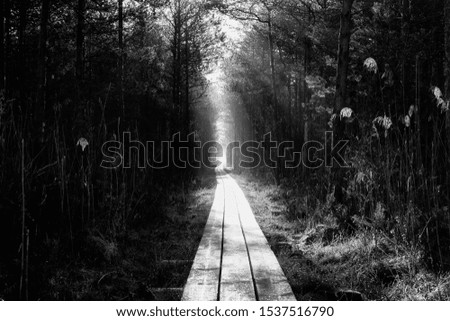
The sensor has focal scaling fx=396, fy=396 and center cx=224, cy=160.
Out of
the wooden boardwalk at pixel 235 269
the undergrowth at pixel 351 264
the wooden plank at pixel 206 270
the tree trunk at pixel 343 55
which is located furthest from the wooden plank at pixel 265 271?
the tree trunk at pixel 343 55

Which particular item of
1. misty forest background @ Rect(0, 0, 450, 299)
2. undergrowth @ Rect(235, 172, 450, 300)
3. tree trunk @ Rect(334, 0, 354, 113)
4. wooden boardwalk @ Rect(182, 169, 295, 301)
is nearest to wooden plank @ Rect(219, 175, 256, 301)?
wooden boardwalk @ Rect(182, 169, 295, 301)

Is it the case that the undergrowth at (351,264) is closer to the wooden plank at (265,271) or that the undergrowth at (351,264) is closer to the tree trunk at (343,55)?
the wooden plank at (265,271)

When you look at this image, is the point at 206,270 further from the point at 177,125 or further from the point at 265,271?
the point at 177,125

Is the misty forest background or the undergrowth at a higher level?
the misty forest background

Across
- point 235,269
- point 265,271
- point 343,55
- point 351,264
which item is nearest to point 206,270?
point 235,269

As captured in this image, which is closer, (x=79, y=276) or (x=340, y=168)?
(x=79, y=276)

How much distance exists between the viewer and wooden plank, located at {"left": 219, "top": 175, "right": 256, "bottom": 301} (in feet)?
10.00

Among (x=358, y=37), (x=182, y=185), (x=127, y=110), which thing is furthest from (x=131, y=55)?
(x=358, y=37)

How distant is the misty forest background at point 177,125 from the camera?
340 cm

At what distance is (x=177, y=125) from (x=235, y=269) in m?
10.4

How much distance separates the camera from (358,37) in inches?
513

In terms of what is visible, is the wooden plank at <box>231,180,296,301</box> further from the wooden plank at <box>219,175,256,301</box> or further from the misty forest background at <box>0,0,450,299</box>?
the misty forest background at <box>0,0,450,299</box>

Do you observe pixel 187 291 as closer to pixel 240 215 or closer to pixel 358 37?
pixel 240 215

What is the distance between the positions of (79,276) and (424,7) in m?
11.8
